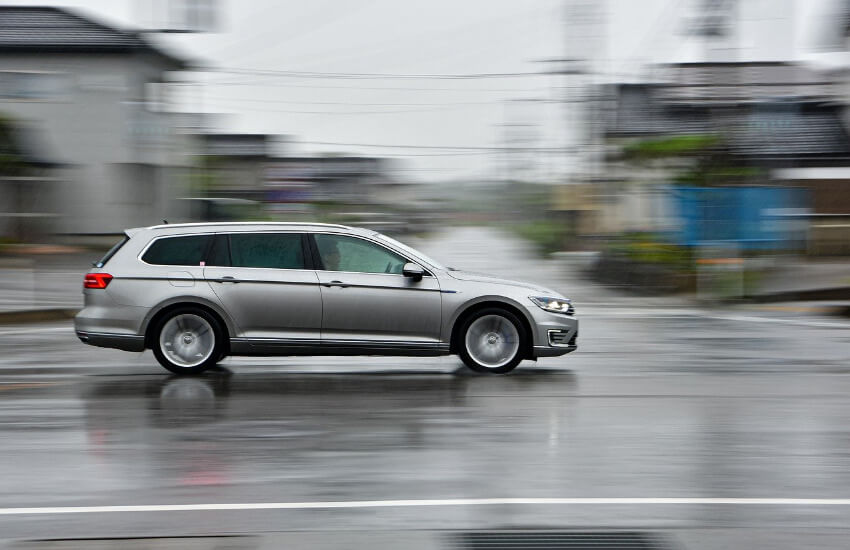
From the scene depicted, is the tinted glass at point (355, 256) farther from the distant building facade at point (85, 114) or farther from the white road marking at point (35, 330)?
the distant building facade at point (85, 114)

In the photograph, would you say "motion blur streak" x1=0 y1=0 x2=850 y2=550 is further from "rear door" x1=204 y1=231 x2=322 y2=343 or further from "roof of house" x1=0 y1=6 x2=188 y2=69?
"roof of house" x1=0 y1=6 x2=188 y2=69

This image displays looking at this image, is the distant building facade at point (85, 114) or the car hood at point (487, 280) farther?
the distant building facade at point (85, 114)

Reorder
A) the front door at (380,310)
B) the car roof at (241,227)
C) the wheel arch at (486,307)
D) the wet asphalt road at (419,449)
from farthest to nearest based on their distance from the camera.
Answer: the car roof at (241,227)
the wheel arch at (486,307)
the front door at (380,310)
the wet asphalt road at (419,449)

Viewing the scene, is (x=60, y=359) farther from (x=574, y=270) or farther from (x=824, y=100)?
(x=824, y=100)

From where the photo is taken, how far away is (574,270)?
102ft

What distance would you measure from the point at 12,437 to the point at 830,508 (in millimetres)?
5379

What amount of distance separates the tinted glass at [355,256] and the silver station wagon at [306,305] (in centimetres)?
1

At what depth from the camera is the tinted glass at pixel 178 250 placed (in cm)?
1118

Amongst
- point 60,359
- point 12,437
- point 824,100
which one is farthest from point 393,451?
point 824,100

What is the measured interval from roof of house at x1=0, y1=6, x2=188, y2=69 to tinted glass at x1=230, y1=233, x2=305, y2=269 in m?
30.0

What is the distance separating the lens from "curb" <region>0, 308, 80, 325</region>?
1825 cm

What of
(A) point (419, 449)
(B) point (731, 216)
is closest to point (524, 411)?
(A) point (419, 449)

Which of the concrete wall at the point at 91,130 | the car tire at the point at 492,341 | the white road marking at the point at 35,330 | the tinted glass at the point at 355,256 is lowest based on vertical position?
the white road marking at the point at 35,330

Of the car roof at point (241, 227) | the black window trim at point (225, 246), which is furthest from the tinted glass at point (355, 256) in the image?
the black window trim at point (225, 246)
